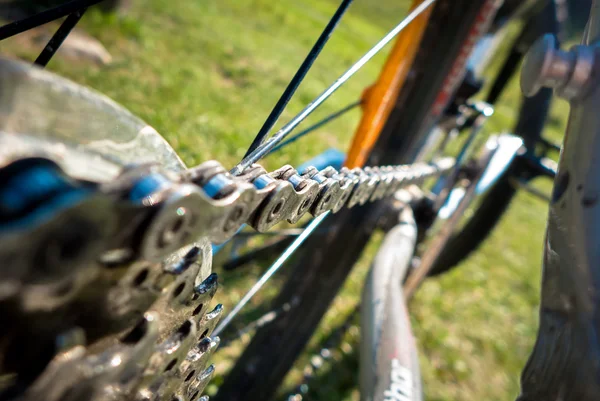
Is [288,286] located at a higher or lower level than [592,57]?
lower

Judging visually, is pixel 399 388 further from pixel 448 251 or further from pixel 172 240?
pixel 448 251

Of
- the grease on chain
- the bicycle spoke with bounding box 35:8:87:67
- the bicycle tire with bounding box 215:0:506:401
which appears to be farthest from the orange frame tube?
the bicycle spoke with bounding box 35:8:87:67

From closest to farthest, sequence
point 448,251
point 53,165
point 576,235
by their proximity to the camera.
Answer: point 53,165 → point 576,235 → point 448,251

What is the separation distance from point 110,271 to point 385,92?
1132 millimetres

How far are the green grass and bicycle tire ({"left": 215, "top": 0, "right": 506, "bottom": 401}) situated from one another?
15.0 inches

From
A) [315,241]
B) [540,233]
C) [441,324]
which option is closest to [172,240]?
[315,241]

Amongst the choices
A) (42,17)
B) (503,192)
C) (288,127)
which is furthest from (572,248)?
(503,192)

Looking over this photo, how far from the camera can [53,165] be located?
31 centimetres

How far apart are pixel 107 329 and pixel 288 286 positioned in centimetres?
123

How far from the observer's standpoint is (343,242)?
153 centimetres

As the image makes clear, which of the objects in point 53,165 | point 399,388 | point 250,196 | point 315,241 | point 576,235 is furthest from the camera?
point 315,241

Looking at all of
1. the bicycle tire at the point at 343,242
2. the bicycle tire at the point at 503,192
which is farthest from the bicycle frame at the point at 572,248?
the bicycle tire at the point at 503,192

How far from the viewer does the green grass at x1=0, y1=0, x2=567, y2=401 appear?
238 centimetres

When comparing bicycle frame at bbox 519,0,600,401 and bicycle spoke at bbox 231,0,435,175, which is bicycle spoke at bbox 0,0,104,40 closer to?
bicycle spoke at bbox 231,0,435,175
